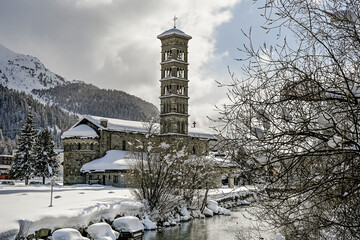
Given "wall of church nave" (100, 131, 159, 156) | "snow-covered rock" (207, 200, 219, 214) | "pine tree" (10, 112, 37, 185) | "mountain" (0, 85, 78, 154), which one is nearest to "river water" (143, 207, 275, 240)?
"snow-covered rock" (207, 200, 219, 214)

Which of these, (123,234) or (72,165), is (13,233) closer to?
(123,234)

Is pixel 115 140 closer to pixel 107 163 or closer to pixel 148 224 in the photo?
pixel 107 163

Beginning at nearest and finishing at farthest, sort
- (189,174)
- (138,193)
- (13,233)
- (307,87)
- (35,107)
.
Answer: (307,87)
(13,233)
(138,193)
(189,174)
(35,107)

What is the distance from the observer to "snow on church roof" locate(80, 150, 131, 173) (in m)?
46.4

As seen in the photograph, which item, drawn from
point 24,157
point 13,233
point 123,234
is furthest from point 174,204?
point 24,157

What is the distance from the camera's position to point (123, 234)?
70.5 ft

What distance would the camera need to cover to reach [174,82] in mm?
56938

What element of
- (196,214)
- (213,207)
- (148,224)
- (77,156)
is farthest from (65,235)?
(77,156)

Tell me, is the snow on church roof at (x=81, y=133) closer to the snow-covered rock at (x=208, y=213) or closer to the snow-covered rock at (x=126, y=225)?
the snow-covered rock at (x=208, y=213)

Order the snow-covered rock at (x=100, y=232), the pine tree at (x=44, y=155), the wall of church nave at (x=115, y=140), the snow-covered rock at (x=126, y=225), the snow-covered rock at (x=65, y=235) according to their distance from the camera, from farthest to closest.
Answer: the pine tree at (x=44, y=155) → the wall of church nave at (x=115, y=140) → the snow-covered rock at (x=126, y=225) → the snow-covered rock at (x=100, y=232) → the snow-covered rock at (x=65, y=235)

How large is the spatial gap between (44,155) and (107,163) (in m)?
18.3

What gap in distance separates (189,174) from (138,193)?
5.35 meters

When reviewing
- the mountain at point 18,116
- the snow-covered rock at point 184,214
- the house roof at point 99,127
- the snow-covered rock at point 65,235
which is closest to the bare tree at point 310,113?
the snow-covered rock at point 65,235

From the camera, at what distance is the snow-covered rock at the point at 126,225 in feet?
70.8
